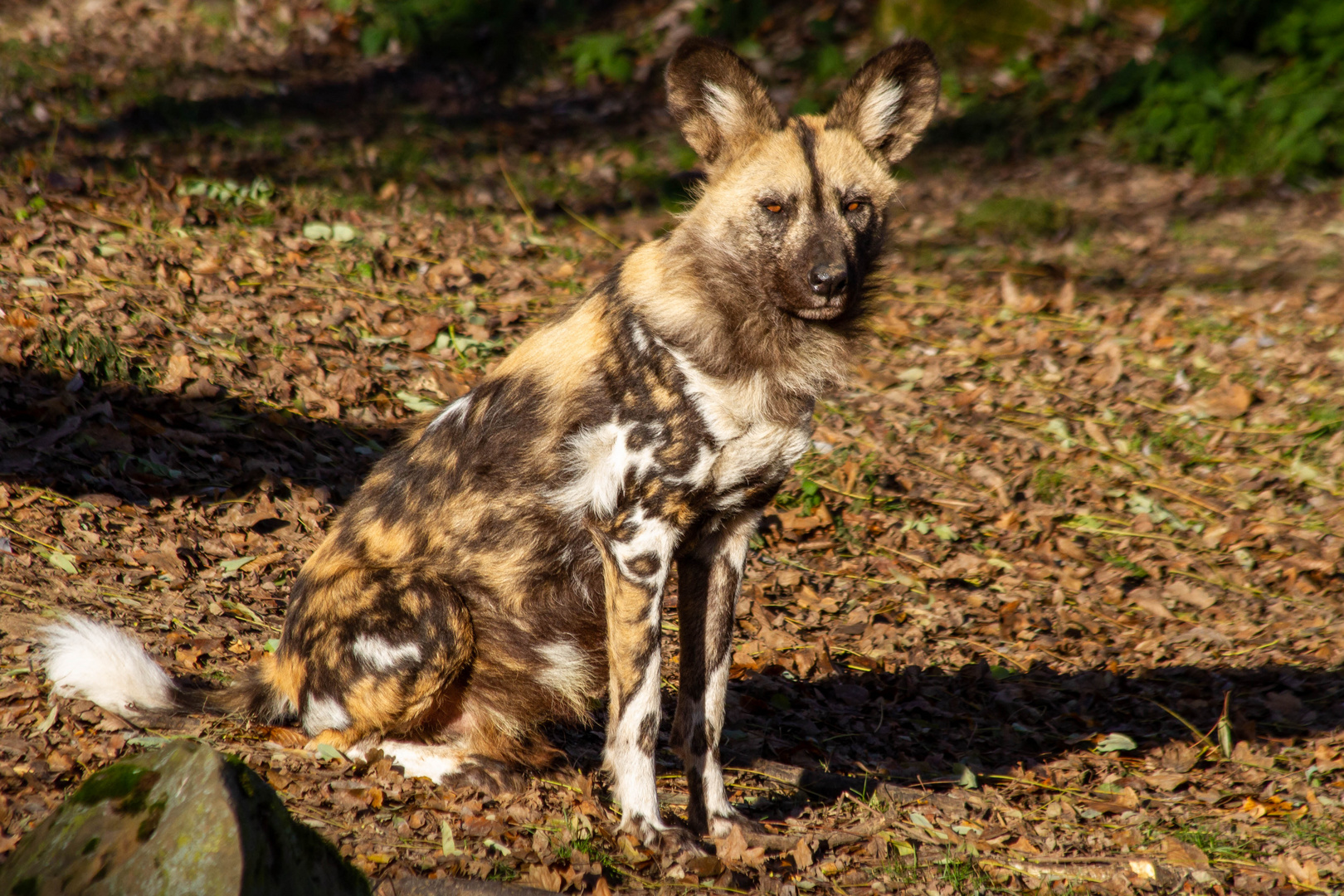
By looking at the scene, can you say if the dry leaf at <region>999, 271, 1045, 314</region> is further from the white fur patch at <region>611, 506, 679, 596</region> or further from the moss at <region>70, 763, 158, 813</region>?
the moss at <region>70, 763, 158, 813</region>

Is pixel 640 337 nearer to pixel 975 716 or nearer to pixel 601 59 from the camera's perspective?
pixel 975 716

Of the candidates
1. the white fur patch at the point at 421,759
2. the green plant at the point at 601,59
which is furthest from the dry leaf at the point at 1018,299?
the white fur patch at the point at 421,759

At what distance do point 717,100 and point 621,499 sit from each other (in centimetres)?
136

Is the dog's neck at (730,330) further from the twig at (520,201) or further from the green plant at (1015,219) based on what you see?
the green plant at (1015,219)

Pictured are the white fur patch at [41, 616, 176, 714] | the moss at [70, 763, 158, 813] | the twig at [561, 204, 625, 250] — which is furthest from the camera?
the twig at [561, 204, 625, 250]

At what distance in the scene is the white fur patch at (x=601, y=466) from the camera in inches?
138

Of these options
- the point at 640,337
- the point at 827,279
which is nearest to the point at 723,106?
the point at 827,279

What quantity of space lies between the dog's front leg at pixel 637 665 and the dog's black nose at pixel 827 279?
0.89m

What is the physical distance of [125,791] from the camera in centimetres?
234

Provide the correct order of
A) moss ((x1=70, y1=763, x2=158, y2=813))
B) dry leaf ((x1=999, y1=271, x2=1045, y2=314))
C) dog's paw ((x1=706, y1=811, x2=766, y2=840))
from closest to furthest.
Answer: moss ((x1=70, y1=763, x2=158, y2=813)) < dog's paw ((x1=706, y1=811, x2=766, y2=840)) < dry leaf ((x1=999, y1=271, x2=1045, y2=314))

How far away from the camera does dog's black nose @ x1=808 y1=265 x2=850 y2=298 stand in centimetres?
348

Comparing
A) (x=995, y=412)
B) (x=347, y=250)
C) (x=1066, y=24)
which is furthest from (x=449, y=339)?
(x=1066, y=24)

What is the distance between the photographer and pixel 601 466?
356 cm

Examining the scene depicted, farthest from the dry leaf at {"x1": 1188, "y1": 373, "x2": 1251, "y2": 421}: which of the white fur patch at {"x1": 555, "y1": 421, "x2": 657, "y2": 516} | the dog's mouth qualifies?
the white fur patch at {"x1": 555, "y1": 421, "x2": 657, "y2": 516}
